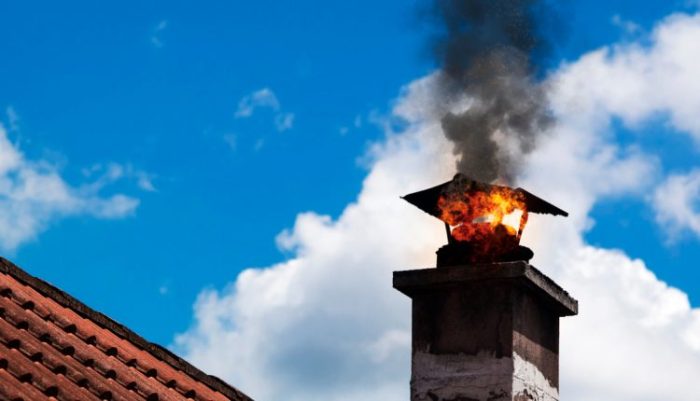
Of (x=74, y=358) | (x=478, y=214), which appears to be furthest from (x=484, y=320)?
(x=74, y=358)

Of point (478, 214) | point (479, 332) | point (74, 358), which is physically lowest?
point (74, 358)

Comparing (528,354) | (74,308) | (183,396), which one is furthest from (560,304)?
(74,308)

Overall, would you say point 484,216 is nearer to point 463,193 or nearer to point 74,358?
point 463,193

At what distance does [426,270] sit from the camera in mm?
7227

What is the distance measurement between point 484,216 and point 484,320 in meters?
0.78

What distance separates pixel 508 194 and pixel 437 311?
0.94 metres

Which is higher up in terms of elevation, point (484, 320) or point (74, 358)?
point (484, 320)

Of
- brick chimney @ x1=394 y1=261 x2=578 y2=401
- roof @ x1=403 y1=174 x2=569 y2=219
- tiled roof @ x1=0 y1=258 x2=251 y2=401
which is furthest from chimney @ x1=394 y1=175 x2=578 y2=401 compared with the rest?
tiled roof @ x1=0 y1=258 x2=251 y2=401

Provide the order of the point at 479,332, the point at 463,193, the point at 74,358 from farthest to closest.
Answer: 1. the point at 463,193
2. the point at 479,332
3. the point at 74,358

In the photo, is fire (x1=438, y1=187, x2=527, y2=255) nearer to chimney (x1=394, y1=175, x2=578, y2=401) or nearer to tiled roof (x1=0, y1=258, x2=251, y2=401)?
chimney (x1=394, y1=175, x2=578, y2=401)

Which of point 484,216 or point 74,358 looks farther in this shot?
point 484,216

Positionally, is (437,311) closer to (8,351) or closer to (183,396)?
(183,396)

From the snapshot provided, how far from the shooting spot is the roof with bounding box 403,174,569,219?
25.2 ft

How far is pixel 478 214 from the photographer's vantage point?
300 inches
